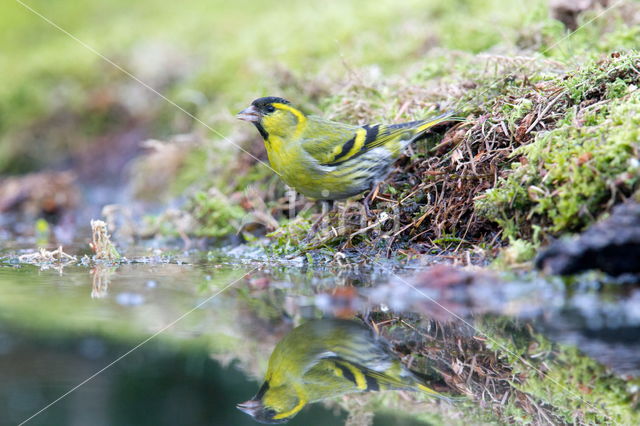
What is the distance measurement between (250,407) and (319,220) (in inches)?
108

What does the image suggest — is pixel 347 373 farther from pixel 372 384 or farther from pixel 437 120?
pixel 437 120

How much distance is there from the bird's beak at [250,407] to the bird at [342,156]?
2573mm

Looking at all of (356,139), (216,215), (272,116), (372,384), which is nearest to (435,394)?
(372,384)

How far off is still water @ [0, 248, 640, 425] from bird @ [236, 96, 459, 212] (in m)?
1.31

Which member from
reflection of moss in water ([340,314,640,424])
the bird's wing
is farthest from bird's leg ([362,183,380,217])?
reflection of moss in water ([340,314,640,424])

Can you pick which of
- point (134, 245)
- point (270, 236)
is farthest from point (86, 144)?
point (270, 236)

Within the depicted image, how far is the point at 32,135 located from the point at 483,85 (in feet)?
25.8

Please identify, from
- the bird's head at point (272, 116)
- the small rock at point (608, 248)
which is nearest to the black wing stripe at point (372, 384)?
the small rock at point (608, 248)

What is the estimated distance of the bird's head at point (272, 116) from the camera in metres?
5.20

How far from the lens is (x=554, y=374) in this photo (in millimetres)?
2215

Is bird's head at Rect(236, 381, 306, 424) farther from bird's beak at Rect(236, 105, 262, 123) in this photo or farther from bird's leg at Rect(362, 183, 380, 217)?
bird's beak at Rect(236, 105, 262, 123)

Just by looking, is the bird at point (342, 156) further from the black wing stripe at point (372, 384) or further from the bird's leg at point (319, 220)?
the black wing stripe at point (372, 384)

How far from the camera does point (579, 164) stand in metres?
3.57

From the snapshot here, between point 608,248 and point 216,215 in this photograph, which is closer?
point 608,248
